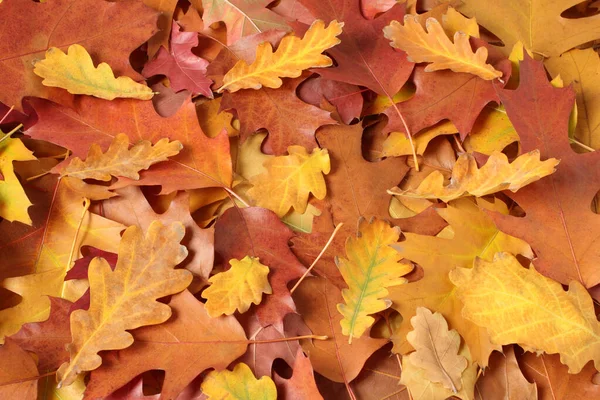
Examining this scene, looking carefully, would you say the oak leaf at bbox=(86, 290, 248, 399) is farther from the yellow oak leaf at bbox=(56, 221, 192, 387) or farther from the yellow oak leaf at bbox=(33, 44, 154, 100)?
the yellow oak leaf at bbox=(33, 44, 154, 100)

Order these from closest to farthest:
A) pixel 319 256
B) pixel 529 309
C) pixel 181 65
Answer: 1. pixel 529 309
2. pixel 319 256
3. pixel 181 65

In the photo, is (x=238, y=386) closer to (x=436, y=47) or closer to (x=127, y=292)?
(x=127, y=292)

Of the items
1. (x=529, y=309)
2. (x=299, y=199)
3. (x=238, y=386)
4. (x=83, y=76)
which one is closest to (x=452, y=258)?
(x=529, y=309)

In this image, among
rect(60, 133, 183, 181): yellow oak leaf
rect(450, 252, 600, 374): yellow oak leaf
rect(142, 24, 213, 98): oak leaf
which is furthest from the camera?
rect(142, 24, 213, 98): oak leaf

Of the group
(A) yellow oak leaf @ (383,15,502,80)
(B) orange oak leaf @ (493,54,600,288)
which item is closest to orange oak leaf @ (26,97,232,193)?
(A) yellow oak leaf @ (383,15,502,80)

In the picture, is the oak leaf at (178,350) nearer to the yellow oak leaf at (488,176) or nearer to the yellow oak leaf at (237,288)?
the yellow oak leaf at (237,288)
